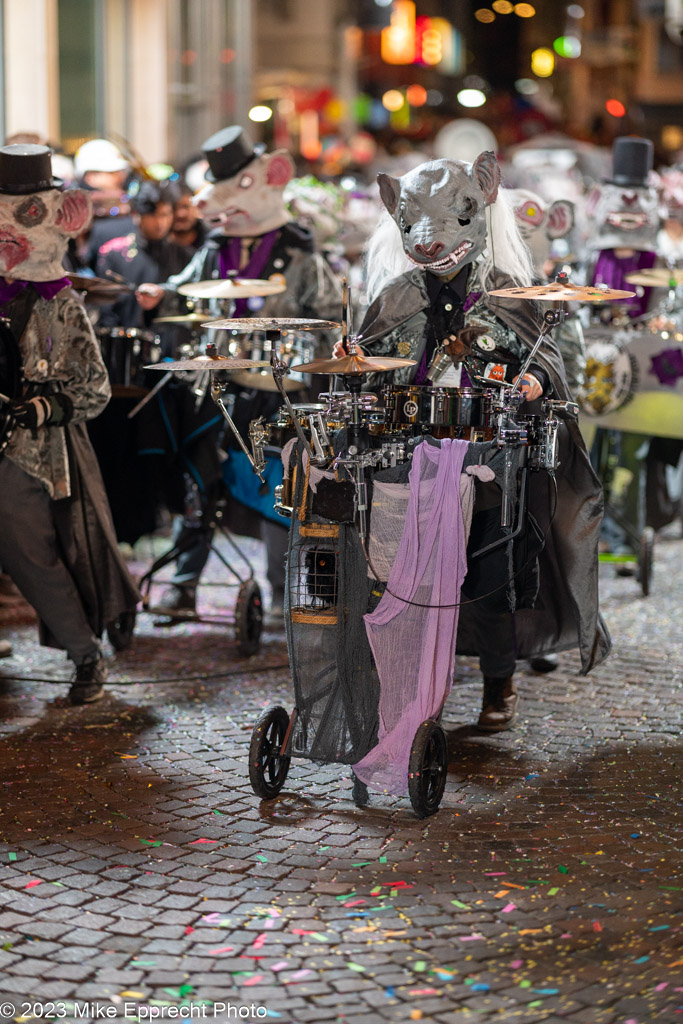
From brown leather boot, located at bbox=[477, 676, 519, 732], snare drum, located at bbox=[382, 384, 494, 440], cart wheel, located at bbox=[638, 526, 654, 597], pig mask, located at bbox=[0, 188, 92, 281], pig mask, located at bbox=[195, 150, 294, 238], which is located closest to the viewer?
snare drum, located at bbox=[382, 384, 494, 440]

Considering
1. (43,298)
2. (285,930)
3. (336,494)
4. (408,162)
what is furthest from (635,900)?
(408,162)

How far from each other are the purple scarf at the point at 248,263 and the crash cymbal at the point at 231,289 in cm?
56

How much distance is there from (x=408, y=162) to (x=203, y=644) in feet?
62.4

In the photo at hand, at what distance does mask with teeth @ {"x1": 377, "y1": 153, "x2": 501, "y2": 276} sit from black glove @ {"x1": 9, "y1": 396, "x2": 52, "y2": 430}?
5.60 ft

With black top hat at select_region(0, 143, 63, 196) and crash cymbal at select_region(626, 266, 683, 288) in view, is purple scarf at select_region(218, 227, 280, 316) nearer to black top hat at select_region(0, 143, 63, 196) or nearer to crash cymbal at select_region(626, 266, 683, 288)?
black top hat at select_region(0, 143, 63, 196)

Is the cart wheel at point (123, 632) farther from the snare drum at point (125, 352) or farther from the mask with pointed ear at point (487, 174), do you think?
the mask with pointed ear at point (487, 174)

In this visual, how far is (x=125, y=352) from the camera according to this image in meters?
7.22

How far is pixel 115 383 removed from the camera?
284 inches

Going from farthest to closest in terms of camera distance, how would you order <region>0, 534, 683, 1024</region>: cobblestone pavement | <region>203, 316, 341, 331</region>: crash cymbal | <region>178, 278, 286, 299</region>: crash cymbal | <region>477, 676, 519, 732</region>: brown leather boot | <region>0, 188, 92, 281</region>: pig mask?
1. <region>178, 278, 286, 299</region>: crash cymbal
2. <region>0, 188, 92, 281</region>: pig mask
3. <region>477, 676, 519, 732</region>: brown leather boot
4. <region>203, 316, 341, 331</region>: crash cymbal
5. <region>0, 534, 683, 1024</region>: cobblestone pavement

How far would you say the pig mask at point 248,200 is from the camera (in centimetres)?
777

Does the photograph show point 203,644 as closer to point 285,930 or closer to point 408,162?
point 285,930

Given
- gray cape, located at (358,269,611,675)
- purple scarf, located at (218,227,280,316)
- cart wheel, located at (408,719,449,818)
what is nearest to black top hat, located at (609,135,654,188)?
purple scarf, located at (218,227,280,316)

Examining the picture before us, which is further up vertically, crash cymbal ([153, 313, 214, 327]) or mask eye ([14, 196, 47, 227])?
mask eye ([14, 196, 47, 227])

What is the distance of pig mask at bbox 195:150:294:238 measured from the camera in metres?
7.77
